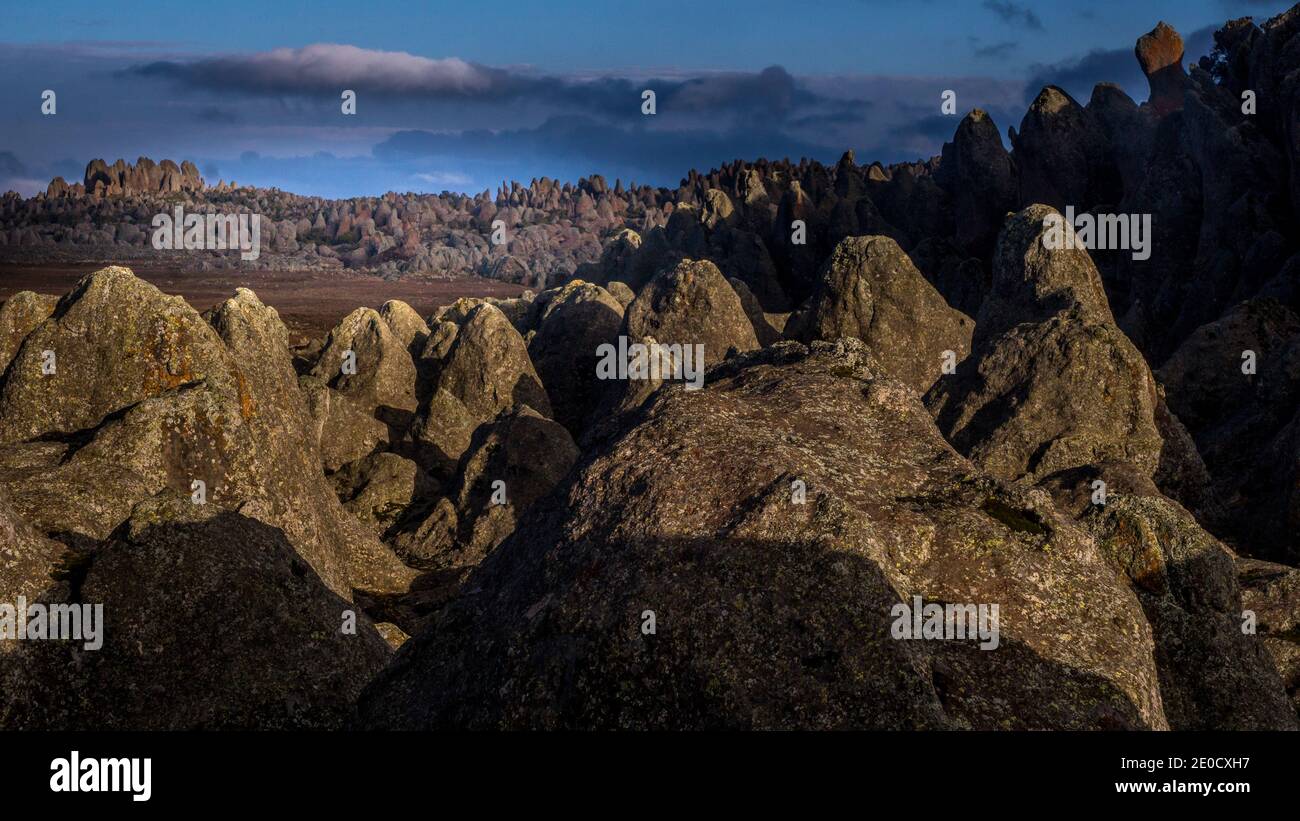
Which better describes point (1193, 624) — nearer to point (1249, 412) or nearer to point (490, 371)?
point (1249, 412)

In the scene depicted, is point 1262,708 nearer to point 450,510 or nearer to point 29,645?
point 29,645

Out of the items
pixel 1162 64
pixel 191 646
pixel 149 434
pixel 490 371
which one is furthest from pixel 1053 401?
pixel 1162 64

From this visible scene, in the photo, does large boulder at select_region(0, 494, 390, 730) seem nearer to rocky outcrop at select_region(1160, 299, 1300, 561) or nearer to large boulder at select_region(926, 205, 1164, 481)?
large boulder at select_region(926, 205, 1164, 481)

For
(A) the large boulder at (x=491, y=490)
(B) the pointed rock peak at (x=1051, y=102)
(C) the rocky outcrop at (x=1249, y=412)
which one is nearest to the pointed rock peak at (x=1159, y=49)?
(B) the pointed rock peak at (x=1051, y=102)

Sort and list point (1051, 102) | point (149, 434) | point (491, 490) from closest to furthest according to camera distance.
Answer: point (149, 434), point (491, 490), point (1051, 102)

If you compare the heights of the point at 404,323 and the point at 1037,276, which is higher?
the point at 1037,276

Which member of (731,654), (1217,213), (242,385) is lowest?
(731,654)

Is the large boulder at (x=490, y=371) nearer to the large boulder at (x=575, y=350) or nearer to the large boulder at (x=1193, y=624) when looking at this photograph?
the large boulder at (x=575, y=350)

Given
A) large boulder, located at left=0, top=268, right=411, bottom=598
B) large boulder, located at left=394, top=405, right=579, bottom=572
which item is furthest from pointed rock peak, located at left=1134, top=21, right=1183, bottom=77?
large boulder, located at left=0, top=268, right=411, bottom=598
